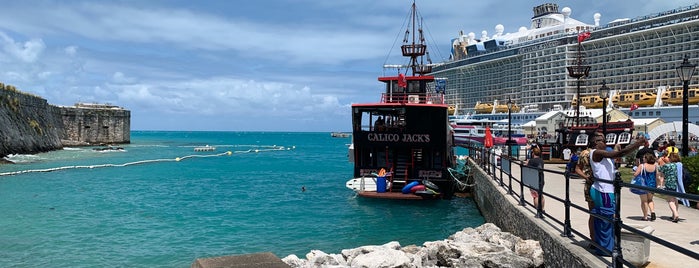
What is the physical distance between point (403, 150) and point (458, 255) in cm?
1332

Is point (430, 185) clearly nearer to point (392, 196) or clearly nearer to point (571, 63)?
point (392, 196)

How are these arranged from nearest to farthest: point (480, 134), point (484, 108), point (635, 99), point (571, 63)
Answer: point (480, 134), point (635, 99), point (571, 63), point (484, 108)

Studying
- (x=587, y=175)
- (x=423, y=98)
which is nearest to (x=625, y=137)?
(x=423, y=98)

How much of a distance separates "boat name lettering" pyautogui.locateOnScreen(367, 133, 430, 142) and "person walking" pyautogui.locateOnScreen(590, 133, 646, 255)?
14.6m

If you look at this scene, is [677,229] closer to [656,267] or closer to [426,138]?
[656,267]

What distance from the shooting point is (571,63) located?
10375 centimetres

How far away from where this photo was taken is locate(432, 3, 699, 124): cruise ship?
86.2m

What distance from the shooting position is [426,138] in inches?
832

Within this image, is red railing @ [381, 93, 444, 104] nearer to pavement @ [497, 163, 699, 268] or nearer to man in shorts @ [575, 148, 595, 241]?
pavement @ [497, 163, 699, 268]

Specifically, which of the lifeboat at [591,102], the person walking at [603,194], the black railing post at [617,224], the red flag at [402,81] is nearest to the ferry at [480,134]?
the lifeboat at [591,102]

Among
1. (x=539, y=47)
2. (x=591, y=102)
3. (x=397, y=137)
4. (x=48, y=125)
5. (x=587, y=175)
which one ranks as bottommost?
(x=587, y=175)

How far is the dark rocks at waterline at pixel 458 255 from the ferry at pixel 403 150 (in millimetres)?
10290

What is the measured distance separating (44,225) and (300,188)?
13884mm

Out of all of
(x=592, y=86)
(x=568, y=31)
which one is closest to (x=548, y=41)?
(x=568, y=31)
